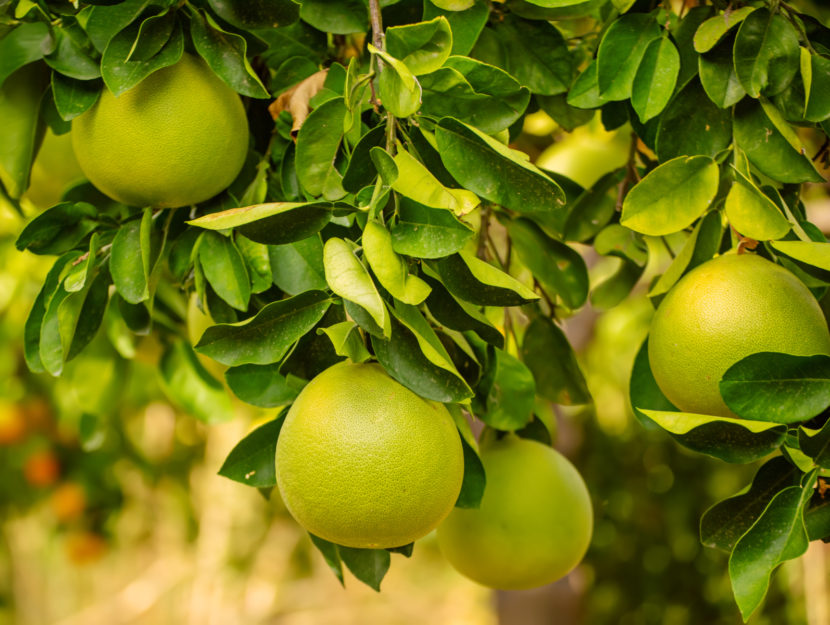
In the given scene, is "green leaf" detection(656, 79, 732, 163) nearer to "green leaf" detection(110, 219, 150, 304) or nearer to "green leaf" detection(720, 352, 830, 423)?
"green leaf" detection(720, 352, 830, 423)

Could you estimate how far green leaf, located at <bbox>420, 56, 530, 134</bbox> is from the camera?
0.64 m

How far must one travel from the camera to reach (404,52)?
61cm

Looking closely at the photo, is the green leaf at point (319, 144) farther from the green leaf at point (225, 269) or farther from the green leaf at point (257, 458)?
the green leaf at point (257, 458)

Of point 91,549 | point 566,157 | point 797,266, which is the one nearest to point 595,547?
point 91,549

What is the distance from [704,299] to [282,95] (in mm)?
407

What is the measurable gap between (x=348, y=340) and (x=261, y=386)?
16 centimetres

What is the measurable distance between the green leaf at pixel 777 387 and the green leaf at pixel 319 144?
1.10 feet

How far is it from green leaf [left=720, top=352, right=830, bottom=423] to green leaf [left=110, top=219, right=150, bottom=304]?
46 centimetres

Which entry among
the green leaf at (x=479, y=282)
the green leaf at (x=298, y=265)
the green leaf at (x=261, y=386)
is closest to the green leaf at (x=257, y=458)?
the green leaf at (x=261, y=386)

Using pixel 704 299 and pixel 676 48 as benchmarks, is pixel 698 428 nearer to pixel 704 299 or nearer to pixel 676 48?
pixel 704 299

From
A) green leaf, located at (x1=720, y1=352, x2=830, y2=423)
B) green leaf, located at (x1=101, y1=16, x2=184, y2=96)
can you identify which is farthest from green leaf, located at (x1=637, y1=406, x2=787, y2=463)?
green leaf, located at (x1=101, y1=16, x2=184, y2=96)

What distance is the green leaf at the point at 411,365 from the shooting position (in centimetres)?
60

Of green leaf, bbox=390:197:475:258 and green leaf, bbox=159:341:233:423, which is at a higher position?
green leaf, bbox=390:197:475:258

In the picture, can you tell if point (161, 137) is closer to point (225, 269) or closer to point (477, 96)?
point (225, 269)
